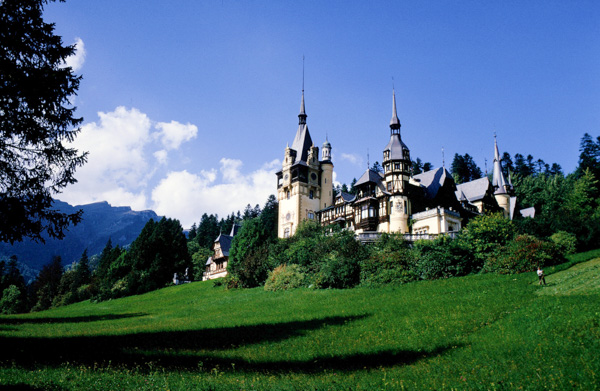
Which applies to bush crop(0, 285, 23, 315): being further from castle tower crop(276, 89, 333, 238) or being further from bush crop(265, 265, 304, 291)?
bush crop(265, 265, 304, 291)

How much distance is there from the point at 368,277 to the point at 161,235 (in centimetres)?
4782

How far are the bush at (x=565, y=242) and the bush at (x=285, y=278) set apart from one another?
22.2 metres

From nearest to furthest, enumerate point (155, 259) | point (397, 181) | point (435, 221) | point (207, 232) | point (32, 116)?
1. point (32, 116)
2. point (435, 221)
3. point (397, 181)
4. point (155, 259)
5. point (207, 232)

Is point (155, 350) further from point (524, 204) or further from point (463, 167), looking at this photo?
point (463, 167)

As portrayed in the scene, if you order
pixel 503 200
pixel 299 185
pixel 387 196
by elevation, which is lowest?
pixel 387 196

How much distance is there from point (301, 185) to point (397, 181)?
18.7m

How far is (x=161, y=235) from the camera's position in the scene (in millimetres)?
77438

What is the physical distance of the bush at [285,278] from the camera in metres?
43.3

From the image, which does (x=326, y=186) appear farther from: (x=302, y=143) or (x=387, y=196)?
(x=387, y=196)

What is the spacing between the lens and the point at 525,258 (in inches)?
1372

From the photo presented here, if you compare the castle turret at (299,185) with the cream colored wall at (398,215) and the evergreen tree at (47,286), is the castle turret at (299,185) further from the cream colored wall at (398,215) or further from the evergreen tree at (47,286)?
the evergreen tree at (47,286)

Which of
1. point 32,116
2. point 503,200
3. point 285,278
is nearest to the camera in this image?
point 32,116

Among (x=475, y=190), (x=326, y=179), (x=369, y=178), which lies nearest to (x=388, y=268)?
(x=369, y=178)

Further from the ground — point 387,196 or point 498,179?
point 498,179
